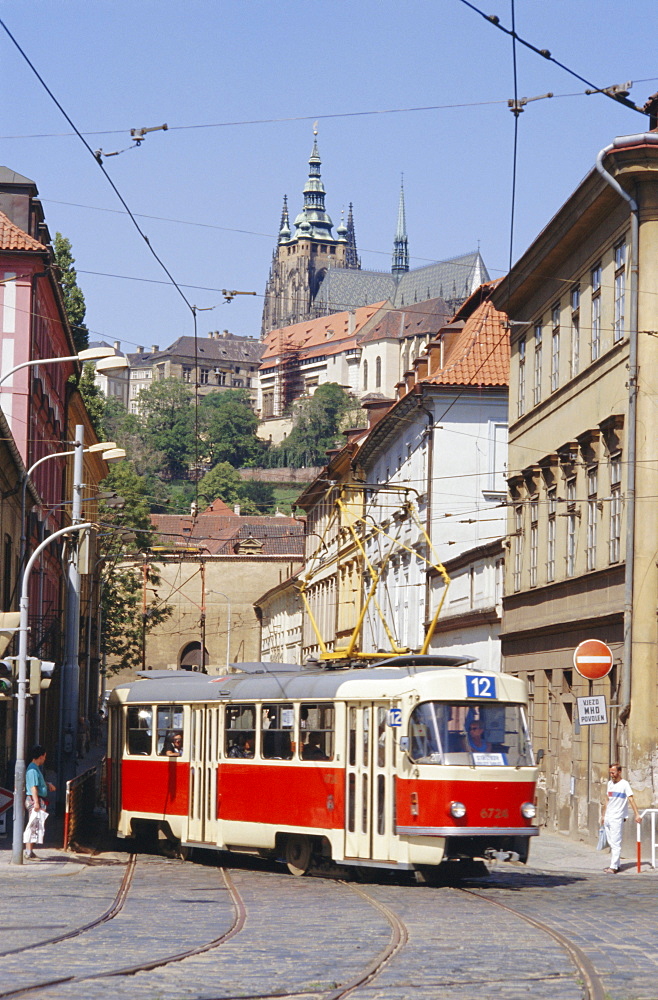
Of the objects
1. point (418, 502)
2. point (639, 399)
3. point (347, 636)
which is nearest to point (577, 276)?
point (639, 399)

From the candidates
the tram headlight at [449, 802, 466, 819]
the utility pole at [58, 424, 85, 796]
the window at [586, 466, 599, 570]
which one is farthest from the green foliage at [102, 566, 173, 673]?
the tram headlight at [449, 802, 466, 819]

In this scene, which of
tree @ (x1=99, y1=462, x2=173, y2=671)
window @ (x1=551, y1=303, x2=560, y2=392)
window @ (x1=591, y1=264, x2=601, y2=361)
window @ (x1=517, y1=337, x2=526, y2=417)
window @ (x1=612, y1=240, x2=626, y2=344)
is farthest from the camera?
tree @ (x1=99, y1=462, x2=173, y2=671)

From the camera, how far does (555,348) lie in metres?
32.1

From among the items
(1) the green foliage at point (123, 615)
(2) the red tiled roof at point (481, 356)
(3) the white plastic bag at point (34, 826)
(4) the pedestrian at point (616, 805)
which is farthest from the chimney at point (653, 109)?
(1) the green foliage at point (123, 615)

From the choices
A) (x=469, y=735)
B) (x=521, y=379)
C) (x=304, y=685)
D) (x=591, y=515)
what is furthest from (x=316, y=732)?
(x=521, y=379)

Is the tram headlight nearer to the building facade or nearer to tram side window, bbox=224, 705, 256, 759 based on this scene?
tram side window, bbox=224, 705, 256, 759

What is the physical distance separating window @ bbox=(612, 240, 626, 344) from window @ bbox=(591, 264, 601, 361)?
3.68 ft

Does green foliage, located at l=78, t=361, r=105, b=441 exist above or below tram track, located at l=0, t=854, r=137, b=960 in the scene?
above

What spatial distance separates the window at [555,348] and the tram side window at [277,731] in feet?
41.7

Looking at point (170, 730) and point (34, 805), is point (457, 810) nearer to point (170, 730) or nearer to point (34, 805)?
point (170, 730)

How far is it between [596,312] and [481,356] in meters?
18.7

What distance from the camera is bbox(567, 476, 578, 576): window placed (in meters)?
29.8

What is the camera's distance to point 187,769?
23469 mm

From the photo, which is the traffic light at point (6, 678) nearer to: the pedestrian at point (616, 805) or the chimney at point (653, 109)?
the pedestrian at point (616, 805)
